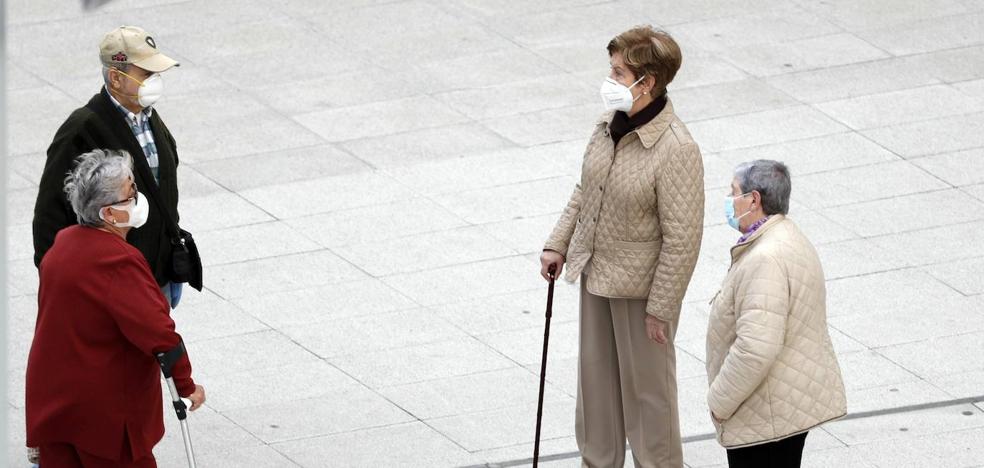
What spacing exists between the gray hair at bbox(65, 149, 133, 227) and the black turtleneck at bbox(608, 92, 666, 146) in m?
1.83

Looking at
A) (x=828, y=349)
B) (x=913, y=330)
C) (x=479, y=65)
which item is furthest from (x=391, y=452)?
(x=479, y=65)

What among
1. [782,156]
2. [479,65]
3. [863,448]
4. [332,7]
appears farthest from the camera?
[332,7]

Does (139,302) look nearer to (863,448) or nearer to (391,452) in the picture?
(391,452)

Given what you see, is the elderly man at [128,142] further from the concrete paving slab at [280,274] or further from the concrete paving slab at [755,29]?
the concrete paving slab at [755,29]

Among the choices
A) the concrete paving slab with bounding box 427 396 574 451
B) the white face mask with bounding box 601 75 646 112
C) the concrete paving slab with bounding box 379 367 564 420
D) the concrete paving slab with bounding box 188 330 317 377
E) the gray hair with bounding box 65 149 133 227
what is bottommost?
the concrete paving slab with bounding box 188 330 317 377

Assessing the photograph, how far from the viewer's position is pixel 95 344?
18.6ft

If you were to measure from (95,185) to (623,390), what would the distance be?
225 centimetres

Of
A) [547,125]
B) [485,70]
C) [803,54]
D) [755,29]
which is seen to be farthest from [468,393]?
[755,29]

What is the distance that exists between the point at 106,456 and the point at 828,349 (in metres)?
2.56

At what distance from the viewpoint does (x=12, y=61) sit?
1235 cm

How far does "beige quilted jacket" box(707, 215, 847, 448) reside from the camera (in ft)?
18.3

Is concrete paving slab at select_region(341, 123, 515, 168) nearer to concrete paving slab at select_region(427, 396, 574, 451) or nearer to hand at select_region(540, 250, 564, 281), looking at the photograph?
concrete paving slab at select_region(427, 396, 574, 451)

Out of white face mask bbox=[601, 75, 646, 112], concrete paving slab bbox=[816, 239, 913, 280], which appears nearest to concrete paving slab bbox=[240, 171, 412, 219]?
A: concrete paving slab bbox=[816, 239, 913, 280]

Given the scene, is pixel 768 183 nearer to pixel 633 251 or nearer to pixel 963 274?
pixel 633 251
